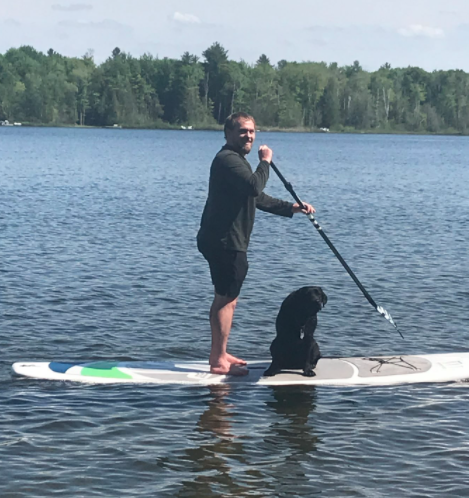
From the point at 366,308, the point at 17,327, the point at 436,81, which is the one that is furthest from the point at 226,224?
the point at 436,81

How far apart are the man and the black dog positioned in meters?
0.58

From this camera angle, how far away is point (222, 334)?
8438mm

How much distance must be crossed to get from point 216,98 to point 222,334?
139 metres

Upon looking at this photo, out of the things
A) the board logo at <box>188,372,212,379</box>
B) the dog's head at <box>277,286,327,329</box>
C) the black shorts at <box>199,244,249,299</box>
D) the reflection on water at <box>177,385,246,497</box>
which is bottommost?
the reflection on water at <box>177,385,246,497</box>

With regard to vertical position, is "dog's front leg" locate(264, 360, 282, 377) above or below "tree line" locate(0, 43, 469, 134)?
below

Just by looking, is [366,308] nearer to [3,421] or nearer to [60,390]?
[60,390]

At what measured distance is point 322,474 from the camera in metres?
6.80

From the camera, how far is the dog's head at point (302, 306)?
8.30 m

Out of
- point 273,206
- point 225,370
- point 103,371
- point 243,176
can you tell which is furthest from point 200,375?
point 243,176

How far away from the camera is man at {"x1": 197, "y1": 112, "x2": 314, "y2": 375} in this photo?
785 centimetres

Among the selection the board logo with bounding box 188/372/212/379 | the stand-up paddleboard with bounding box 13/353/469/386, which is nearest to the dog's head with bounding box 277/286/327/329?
the stand-up paddleboard with bounding box 13/353/469/386

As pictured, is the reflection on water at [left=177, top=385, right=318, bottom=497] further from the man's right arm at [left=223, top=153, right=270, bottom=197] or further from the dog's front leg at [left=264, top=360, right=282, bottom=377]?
the man's right arm at [left=223, top=153, right=270, bottom=197]

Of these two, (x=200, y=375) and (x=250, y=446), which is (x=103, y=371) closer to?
(x=200, y=375)

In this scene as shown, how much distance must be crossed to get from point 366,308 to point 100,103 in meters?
138
